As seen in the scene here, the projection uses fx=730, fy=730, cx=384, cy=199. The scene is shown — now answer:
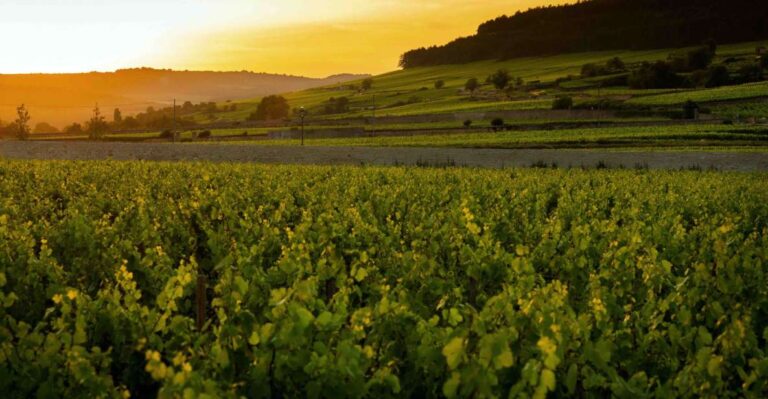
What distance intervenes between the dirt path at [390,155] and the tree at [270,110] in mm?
73965

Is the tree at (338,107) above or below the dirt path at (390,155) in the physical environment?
above

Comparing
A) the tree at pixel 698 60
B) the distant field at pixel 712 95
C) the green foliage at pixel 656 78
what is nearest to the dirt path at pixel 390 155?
the distant field at pixel 712 95

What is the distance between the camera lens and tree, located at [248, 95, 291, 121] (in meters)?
125

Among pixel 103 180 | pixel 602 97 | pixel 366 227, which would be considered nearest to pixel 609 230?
pixel 366 227

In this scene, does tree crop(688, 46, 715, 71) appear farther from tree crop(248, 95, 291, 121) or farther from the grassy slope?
tree crop(248, 95, 291, 121)

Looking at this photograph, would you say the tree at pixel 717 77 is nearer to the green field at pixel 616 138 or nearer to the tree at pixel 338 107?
the green field at pixel 616 138

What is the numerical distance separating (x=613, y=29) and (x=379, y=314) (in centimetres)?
17151

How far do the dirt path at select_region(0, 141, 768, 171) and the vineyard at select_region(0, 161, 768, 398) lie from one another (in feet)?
95.1

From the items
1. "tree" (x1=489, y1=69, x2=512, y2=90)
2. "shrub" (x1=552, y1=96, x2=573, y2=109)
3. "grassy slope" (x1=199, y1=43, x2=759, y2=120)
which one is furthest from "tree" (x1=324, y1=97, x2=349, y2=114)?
"shrub" (x1=552, y1=96, x2=573, y2=109)

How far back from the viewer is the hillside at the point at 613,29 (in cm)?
14412

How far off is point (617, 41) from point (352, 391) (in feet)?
544

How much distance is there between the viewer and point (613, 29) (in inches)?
6462

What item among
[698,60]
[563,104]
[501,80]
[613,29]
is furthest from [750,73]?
[613,29]

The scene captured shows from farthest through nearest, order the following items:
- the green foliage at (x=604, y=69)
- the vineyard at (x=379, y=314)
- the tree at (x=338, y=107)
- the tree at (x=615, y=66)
Result: the tree at (x=338, y=107) < the tree at (x=615, y=66) < the green foliage at (x=604, y=69) < the vineyard at (x=379, y=314)
